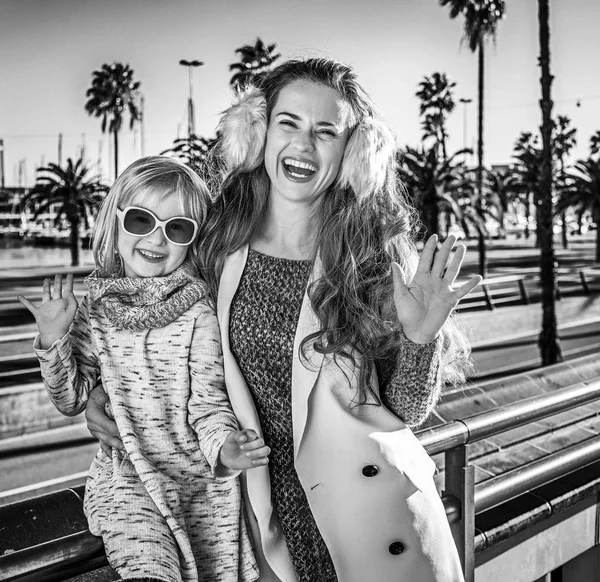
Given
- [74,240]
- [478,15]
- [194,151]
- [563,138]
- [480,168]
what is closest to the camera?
[194,151]

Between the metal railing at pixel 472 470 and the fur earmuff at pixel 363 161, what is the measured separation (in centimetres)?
64

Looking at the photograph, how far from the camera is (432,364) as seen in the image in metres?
1.49

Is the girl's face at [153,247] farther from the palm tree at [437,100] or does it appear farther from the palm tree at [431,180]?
the palm tree at [437,100]

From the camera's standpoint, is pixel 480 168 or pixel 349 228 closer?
pixel 349 228

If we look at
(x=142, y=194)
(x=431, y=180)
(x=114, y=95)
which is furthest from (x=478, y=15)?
(x=142, y=194)

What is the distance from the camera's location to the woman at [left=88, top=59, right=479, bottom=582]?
1503 millimetres

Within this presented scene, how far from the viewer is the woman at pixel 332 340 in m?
1.50

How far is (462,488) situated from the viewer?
1903 millimetres

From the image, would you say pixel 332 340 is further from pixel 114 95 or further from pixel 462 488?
pixel 114 95

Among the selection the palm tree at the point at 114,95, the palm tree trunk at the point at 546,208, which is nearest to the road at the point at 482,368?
the palm tree trunk at the point at 546,208

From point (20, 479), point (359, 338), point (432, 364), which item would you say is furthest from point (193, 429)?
point (20, 479)

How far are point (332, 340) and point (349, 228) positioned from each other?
0.96 feet

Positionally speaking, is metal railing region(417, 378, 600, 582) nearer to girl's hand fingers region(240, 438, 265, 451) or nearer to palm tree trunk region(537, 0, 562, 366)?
girl's hand fingers region(240, 438, 265, 451)

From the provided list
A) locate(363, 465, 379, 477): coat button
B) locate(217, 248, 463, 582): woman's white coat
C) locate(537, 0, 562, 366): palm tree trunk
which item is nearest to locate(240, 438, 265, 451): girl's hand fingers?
locate(217, 248, 463, 582): woman's white coat
